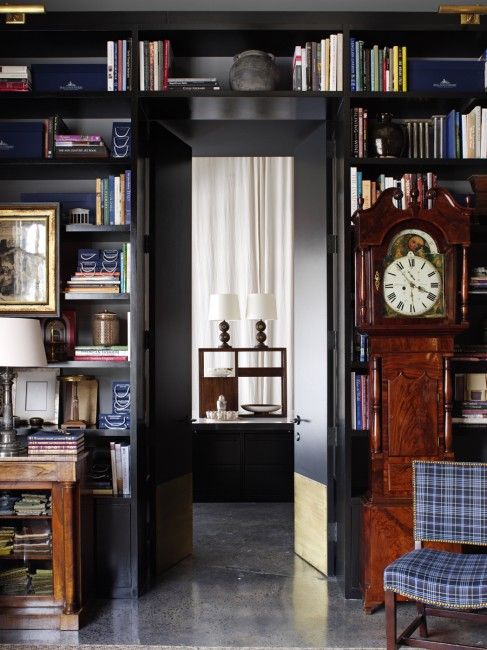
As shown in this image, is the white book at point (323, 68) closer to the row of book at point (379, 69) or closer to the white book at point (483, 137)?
the row of book at point (379, 69)

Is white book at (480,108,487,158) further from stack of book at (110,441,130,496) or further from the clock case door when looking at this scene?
stack of book at (110,441,130,496)

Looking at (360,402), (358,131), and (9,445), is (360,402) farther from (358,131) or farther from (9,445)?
(9,445)

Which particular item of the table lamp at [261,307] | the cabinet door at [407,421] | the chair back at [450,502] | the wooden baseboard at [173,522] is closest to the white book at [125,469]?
the wooden baseboard at [173,522]

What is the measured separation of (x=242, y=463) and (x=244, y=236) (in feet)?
7.25

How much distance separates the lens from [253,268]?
6.89m

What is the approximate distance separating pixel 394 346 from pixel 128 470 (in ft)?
4.88

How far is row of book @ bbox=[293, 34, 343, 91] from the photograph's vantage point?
3.73m

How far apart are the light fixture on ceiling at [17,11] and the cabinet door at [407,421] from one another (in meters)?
2.45

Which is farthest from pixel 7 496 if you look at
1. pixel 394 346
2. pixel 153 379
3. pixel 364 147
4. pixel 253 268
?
pixel 253 268

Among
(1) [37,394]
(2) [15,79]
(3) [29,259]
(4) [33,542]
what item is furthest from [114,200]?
(4) [33,542]

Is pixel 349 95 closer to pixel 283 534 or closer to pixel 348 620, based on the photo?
pixel 348 620

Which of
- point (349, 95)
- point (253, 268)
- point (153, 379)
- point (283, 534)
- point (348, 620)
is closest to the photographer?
point (348, 620)

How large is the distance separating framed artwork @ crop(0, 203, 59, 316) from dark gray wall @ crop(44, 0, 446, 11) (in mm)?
1155

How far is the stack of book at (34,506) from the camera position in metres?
3.46
